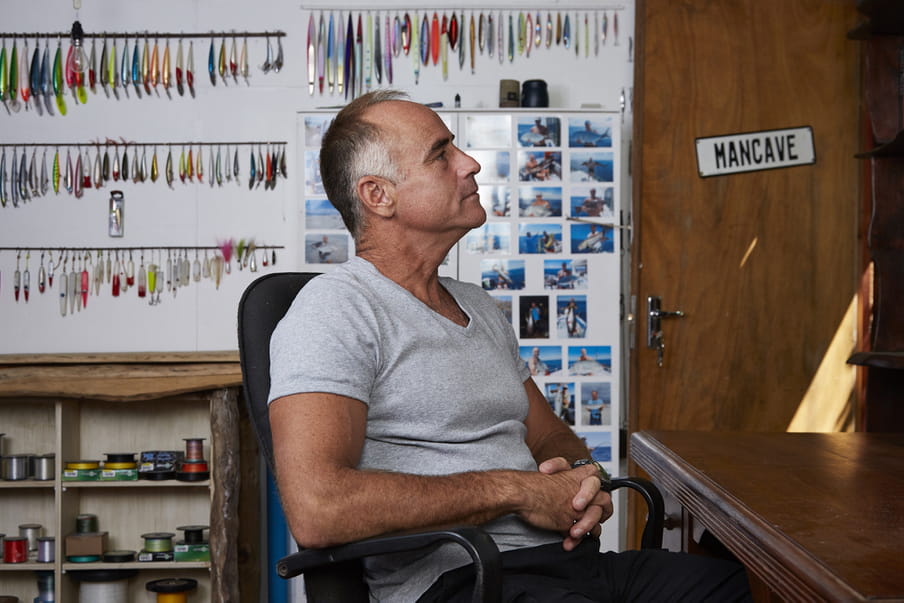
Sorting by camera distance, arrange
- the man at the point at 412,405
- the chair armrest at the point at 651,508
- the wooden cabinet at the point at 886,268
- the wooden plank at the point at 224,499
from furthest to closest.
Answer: the wooden plank at the point at 224,499
the wooden cabinet at the point at 886,268
the chair armrest at the point at 651,508
the man at the point at 412,405

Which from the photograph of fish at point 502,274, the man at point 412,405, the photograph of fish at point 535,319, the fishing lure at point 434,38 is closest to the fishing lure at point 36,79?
the fishing lure at point 434,38

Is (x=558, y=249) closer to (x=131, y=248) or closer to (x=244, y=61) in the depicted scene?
(x=244, y=61)

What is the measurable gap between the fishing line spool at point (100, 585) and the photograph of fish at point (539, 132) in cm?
220

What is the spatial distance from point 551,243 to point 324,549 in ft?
8.12

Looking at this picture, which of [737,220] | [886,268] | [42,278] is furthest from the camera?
[42,278]

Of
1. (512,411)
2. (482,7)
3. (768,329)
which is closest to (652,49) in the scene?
(482,7)

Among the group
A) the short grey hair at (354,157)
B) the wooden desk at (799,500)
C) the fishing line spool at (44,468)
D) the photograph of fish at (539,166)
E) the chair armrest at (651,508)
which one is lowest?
the fishing line spool at (44,468)

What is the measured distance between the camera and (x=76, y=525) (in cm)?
350

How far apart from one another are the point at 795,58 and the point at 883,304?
47.4 inches

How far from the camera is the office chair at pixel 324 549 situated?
127cm

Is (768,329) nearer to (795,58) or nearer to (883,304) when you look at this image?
(883,304)

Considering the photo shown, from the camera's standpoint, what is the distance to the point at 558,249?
3.71 meters

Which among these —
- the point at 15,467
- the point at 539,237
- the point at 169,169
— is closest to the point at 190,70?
the point at 169,169

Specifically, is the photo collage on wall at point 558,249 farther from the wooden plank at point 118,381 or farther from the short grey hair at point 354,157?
the short grey hair at point 354,157
